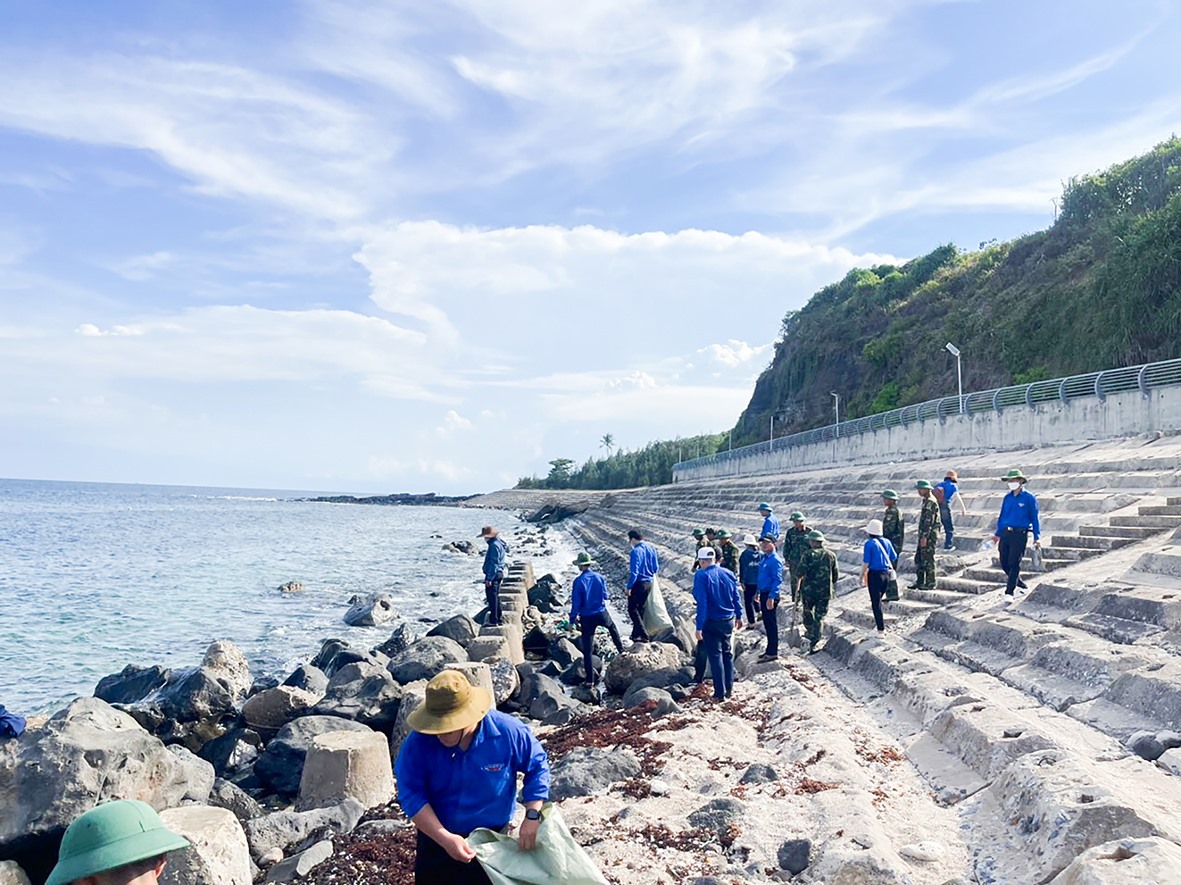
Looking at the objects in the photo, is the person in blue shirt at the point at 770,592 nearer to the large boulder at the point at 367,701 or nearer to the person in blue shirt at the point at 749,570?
the person in blue shirt at the point at 749,570

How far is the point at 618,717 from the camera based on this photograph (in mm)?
9727

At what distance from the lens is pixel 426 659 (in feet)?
42.1

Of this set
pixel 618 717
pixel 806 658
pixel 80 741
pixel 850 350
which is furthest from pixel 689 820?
pixel 850 350

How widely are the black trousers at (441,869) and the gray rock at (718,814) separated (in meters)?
2.26

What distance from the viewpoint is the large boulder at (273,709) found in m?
11.3

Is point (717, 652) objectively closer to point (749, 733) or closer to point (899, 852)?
point (749, 733)

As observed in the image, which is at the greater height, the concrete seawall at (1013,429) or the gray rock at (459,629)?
the concrete seawall at (1013,429)

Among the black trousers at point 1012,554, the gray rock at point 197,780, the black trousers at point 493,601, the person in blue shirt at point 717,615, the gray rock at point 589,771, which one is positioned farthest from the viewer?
the black trousers at point 493,601

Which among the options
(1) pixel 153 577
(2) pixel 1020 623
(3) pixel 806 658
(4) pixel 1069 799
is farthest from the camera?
(1) pixel 153 577

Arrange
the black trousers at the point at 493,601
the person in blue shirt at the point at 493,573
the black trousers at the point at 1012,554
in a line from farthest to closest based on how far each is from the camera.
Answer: the black trousers at the point at 493,601, the person in blue shirt at the point at 493,573, the black trousers at the point at 1012,554

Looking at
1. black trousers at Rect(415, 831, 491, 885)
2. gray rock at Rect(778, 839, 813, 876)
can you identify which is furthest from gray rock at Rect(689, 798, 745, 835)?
black trousers at Rect(415, 831, 491, 885)

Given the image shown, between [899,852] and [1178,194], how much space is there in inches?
1446

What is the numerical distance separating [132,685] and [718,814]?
11354 millimetres

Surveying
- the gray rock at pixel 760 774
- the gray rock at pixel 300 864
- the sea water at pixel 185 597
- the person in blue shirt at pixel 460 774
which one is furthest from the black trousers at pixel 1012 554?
the sea water at pixel 185 597
